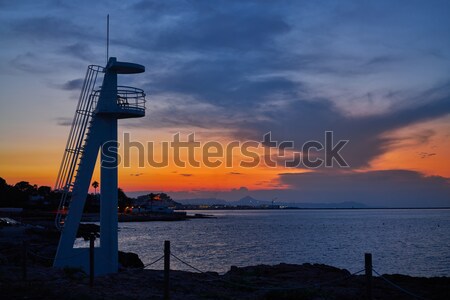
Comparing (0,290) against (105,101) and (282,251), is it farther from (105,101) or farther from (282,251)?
(282,251)

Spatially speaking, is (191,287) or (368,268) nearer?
(368,268)

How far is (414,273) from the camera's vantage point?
1399 inches

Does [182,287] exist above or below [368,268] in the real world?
below

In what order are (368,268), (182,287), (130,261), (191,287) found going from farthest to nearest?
1. (130,261)
2. (191,287)
3. (182,287)
4. (368,268)

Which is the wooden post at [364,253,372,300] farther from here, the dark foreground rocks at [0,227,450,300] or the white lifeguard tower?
the white lifeguard tower

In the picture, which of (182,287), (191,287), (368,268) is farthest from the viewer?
(191,287)

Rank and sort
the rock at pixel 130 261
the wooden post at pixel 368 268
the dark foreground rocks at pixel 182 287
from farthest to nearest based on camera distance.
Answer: the rock at pixel 130 261 → the dark foreground rocks at pixel 182 287 → the wooden post at pixel 368 268

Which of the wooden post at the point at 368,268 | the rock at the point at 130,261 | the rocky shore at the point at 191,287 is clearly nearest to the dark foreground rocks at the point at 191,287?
the rocky shore at the point at 191,287

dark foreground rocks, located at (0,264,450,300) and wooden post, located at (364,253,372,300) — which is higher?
wooden post, located at (364,253,372,300)

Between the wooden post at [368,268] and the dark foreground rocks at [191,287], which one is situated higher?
the wooden post at [368,268]

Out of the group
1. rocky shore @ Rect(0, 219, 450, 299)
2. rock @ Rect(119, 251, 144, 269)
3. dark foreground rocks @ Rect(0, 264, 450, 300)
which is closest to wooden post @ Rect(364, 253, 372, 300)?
rocky shore @ Rect(0, 219, 450, 299)

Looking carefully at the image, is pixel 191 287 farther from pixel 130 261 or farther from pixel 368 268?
pixel 130 261

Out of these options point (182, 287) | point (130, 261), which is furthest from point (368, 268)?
point (130, 261)

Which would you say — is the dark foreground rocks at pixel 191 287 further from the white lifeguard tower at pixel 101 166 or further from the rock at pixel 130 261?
the rock at pixel 130 261
